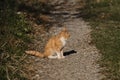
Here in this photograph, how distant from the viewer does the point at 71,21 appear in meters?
17.4

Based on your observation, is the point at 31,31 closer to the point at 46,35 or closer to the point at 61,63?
the point at 46,35

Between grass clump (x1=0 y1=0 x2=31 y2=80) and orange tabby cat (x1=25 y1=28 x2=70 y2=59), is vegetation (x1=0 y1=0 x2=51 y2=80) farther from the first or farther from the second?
orange tabby cat (x1=25 y1=28 x2=70 y2=59)

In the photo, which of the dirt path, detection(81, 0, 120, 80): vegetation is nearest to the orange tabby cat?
the dirt path

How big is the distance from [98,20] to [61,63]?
620 cm

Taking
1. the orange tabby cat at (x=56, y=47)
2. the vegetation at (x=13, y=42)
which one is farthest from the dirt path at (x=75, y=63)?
the vegetation at (x=13, y=42)

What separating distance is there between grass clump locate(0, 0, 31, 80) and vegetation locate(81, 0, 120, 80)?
217cm

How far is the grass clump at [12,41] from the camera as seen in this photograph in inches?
383

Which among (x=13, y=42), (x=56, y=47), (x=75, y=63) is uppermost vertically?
(x=13, y=42)

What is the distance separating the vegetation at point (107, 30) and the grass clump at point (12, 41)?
217cm

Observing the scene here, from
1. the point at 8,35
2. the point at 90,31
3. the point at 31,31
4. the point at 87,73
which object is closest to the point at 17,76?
the point at 87,73

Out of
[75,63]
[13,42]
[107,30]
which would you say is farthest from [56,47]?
[107,30]

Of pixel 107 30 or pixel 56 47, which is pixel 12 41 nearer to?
pixel 56 47

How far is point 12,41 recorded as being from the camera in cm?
1184

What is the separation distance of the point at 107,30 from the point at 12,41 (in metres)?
4.32
